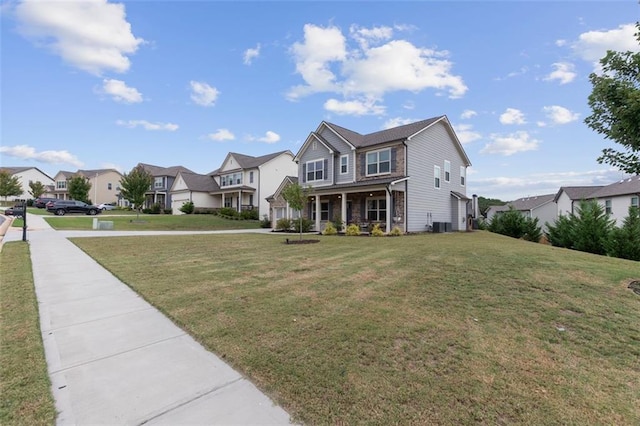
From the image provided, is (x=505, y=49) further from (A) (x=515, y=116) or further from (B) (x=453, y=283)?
(B) (x=453, y=283)

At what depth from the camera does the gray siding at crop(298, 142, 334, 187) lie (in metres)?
23.9

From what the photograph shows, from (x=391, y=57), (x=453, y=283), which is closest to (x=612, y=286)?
(x=453, y=283)

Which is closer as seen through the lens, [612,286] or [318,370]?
[318,370]

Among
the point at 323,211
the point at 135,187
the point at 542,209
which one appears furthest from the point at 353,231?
the point at 542,209

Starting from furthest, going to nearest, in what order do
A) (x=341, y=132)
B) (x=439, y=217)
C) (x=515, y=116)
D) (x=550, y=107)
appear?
(x=341, y=132)
(x=439, y=217)
(x=515, y=116)
(x=550, y=107)

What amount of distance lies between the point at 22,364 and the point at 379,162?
20193mm

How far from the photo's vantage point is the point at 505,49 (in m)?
14.7

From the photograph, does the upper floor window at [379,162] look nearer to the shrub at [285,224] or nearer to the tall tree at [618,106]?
the shrub at [285,224]

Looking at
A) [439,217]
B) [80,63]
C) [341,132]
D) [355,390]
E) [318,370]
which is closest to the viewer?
[355,390]

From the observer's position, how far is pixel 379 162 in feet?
69.4

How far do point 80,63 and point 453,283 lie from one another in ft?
66.2

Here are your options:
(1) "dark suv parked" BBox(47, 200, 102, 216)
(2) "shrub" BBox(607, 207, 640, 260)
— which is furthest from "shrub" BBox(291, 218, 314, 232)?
(1) "dark suv parked" BBox(47, 200, 102, 216)

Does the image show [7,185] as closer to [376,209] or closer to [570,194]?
[376,209]

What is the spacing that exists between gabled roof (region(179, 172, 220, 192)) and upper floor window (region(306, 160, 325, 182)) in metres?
20.5
